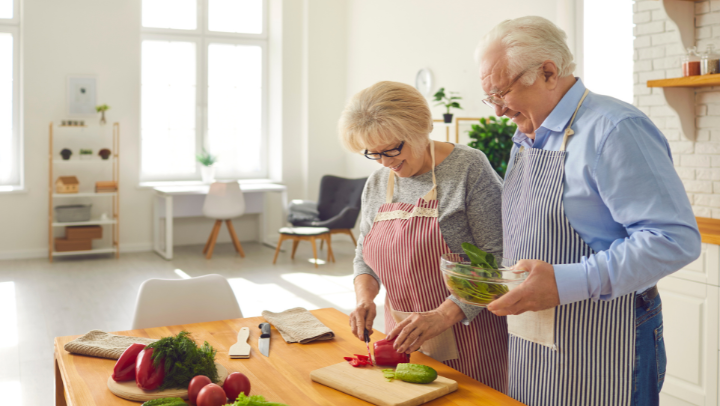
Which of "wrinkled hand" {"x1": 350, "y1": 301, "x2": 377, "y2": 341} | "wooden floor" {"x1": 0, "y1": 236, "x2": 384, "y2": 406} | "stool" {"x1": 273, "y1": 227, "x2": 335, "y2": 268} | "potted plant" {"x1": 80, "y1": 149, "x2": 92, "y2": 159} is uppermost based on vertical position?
"potted plant" {"x1": 80, "y1": 149, "x2": 92, "y2": 159}

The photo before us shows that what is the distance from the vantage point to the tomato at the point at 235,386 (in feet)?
4.36

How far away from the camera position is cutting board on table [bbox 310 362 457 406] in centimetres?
130

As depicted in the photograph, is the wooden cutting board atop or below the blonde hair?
below

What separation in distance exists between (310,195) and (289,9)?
2.44 metres

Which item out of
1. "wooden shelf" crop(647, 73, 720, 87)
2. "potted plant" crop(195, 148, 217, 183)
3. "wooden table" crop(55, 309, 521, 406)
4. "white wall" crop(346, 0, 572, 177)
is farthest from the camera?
"potted plant" crop(195, 148, 217, 183)

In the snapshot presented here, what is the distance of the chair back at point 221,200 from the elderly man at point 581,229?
18.0 ft

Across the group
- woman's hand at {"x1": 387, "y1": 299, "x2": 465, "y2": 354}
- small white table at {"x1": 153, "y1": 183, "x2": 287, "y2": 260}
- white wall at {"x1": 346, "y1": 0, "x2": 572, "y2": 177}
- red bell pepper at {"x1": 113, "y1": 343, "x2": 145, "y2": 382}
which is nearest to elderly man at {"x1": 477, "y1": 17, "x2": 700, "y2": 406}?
woman's hand at {"x1": 387, "y1": 299, "x2": 465, "y2": 354}

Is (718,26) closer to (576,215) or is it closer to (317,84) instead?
(576,215)

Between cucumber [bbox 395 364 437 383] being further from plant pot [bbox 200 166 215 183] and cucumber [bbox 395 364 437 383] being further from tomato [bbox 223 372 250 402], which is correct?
plant pot [bbox 200 166 215 183]

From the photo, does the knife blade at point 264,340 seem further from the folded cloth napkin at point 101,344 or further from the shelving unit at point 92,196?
the shelving unit at point 92,196

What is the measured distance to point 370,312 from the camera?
5.50 feet

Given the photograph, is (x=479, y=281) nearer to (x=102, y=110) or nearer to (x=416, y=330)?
(x=416, y=330)

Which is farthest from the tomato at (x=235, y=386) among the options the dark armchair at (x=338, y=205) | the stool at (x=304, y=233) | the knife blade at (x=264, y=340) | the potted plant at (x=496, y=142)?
the dark armchair at (x=338, y=205)

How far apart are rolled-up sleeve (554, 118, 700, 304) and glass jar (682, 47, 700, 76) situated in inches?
84.8
